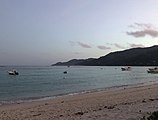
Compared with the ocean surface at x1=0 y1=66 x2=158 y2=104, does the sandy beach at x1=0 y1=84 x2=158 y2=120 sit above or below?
above

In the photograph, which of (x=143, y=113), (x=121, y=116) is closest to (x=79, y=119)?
(x=121, y=116)

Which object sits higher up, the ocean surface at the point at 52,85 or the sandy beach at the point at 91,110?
the sandy beach at the point at 91,110

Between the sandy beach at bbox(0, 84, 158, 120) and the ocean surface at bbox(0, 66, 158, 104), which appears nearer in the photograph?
the sandy beach at bbox(0, 84, 158, 120)

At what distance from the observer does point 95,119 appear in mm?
11664

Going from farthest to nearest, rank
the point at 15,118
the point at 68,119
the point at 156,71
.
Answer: the point at 156,71, the point at 15,118, the point at 68,119

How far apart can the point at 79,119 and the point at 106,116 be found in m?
1.09

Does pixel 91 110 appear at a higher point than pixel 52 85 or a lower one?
higher

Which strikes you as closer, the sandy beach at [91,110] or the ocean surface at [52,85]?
the sandy beach at [91,110]

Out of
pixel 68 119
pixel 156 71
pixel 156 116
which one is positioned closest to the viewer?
pixel 156 116

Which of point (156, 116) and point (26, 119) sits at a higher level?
point (156, 116)

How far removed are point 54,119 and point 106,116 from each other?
260 cm

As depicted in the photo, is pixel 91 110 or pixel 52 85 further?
pixel 52 85

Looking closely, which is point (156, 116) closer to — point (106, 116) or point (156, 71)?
point (106, 116)

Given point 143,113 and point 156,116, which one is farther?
point 143,113
